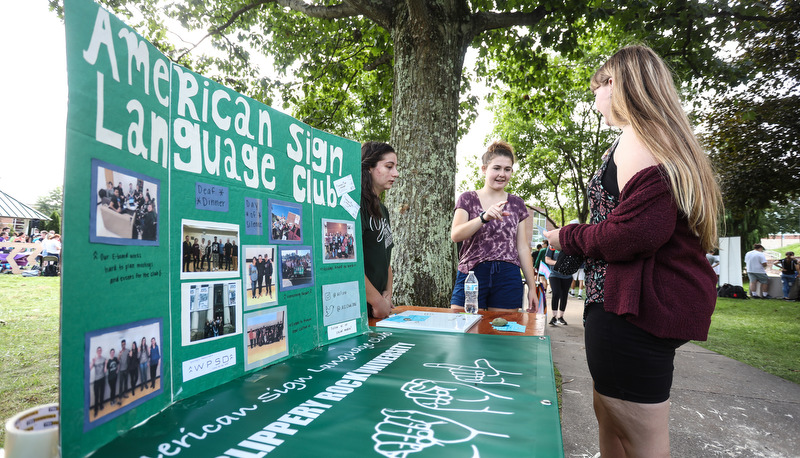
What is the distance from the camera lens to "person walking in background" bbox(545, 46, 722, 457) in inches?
54.6

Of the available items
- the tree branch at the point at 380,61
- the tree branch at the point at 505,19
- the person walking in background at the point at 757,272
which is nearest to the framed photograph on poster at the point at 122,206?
the tree branch at the point at 505,19

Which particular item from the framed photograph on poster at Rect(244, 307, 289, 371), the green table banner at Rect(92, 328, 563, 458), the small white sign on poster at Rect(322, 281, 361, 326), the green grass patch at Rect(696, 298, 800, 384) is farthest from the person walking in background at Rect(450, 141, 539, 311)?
the green grass patch at Rect(696, 298, 800, 384)

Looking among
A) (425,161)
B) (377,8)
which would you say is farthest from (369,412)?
(377,8)

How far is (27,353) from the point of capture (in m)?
5.67

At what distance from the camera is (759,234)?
3253cm

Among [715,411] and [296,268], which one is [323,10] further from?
[715,411]

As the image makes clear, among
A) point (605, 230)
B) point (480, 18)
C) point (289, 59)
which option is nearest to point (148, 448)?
point (605, 230)

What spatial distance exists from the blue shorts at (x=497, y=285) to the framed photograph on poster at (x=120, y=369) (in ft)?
7.89

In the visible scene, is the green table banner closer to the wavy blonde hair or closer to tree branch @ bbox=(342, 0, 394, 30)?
the wavy blonde hair

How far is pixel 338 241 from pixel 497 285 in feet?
5.42

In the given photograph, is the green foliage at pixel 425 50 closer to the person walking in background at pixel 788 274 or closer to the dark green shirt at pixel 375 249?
the dark green shirt at pixel 375 249

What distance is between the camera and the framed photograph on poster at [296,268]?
1.50 m

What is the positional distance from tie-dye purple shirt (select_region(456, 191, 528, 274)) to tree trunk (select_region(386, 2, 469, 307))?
118 centimetres

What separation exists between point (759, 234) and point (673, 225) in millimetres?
40338
